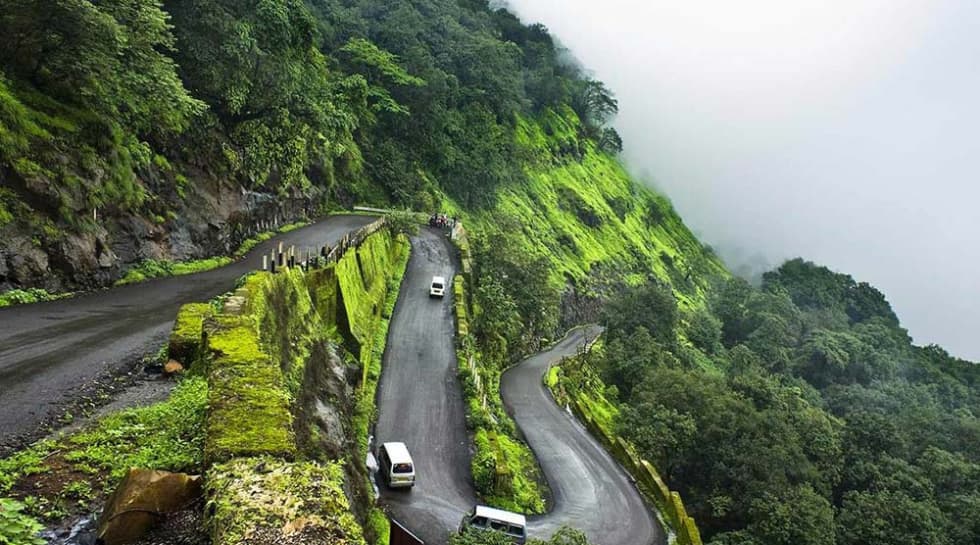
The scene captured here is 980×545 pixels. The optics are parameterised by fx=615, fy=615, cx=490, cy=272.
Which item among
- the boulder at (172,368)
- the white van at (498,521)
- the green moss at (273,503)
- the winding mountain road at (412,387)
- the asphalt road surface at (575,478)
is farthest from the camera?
the asphalt road surface at (575,478)

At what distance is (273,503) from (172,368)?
7.03 m

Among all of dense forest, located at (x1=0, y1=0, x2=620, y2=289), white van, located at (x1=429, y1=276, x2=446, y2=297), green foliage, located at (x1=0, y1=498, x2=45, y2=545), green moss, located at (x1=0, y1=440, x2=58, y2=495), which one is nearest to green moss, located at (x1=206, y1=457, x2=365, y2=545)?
green foliage, located at (x1=0, y1=498, x2=45, y2=545)

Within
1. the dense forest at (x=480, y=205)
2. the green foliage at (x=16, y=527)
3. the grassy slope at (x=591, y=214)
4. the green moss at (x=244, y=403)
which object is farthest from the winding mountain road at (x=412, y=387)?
the grassy slope at (x=591, y=214)

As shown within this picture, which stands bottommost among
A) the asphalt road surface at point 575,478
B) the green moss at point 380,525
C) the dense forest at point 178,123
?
the asphalt road surface at point 575,478

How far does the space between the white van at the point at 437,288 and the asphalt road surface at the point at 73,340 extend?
1497cm

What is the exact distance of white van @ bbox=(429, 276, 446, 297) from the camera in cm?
3416

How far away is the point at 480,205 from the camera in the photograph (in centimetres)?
6334

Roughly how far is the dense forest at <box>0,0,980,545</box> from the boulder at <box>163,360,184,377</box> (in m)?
6.35

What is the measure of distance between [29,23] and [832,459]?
42909 mm

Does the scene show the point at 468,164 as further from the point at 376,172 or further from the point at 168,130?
the point at 168,130

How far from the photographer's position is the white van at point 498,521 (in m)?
16.9

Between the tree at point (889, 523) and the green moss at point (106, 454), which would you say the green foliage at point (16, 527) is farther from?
the tree at point (889, 523)

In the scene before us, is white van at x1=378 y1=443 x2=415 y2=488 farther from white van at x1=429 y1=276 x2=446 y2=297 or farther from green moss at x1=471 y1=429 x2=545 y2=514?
white van at x1=429 y1=276 x2=446 y2=297

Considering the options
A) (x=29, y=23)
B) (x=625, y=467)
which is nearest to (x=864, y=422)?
(x=625, y=467)
